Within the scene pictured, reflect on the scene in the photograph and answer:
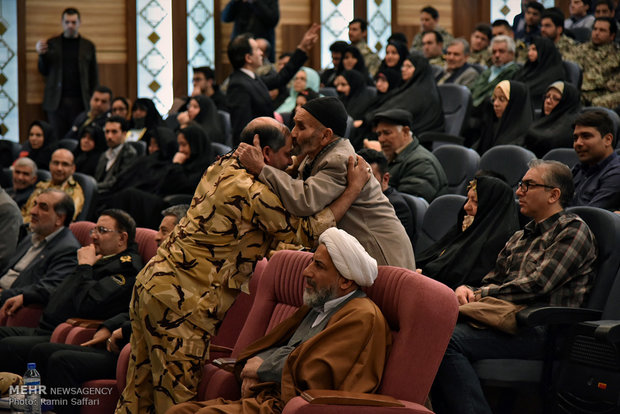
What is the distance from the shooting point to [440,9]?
1126cm

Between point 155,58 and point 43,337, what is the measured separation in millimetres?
6578

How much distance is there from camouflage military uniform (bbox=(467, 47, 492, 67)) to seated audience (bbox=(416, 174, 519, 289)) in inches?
202

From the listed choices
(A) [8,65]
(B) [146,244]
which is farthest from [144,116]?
(B) [146,244]

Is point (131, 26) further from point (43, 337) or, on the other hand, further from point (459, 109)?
point (43, 337)

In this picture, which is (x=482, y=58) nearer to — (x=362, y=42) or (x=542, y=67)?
(x=362, y=42)

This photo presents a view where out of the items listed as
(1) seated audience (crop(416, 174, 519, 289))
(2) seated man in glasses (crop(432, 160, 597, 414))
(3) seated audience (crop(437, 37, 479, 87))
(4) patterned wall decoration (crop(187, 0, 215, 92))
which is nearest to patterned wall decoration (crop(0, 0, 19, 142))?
(4) patterned wall decoration (crop(187, 0, 215, 92))

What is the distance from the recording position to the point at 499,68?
7664 millimetres

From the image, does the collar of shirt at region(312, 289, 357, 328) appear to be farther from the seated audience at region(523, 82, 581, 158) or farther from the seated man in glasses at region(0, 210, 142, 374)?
the seated audience at region(523, 82, 581, 158)

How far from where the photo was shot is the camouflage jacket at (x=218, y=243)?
303cm

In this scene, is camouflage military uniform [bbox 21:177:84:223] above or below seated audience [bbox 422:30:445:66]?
below

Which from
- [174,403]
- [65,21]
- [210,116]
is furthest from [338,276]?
[65,21]

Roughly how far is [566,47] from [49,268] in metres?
5.05

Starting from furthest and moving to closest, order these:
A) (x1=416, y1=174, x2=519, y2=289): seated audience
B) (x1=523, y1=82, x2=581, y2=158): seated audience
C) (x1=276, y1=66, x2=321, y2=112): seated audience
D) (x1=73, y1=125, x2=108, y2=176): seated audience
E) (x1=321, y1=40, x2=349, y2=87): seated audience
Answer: (x1=321, y1=40, x2=349, y2=87): seated audience → (x1=276, y1=66, x2=321, y2=112): seated audience → (x1=73, y1=125, x2=108, y2=176): seated audience → (x1=523, y1=82, x2=581, y2=158): seated audience → (x1=416, y1=174, x2=519, y2=289): seated audience

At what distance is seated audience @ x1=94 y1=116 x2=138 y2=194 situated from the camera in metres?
7.39
